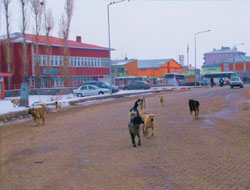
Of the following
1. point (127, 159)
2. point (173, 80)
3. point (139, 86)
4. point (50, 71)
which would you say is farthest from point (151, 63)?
point (127, 159)

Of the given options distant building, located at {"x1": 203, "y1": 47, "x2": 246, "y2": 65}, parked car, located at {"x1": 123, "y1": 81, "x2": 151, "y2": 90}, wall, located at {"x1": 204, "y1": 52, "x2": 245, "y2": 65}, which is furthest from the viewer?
wall, located at {"x1": 204, "y1": 52, "x2": 245, "y2": 65}

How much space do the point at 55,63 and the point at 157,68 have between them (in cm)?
5122

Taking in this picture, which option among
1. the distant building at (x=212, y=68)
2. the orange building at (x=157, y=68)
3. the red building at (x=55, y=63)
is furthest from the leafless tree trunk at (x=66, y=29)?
the distant building at (x=212, y=68)

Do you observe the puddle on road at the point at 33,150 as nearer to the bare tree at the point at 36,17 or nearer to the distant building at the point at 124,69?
the bare tree at the point at 36,17

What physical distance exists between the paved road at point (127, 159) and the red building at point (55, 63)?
37.9m

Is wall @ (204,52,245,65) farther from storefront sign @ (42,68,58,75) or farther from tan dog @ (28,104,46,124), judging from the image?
tan dog @ (28,104,46,124)

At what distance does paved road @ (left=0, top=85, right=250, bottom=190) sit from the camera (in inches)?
247

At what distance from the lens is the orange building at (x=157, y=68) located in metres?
101

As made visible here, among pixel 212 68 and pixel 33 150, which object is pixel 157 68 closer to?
pixel 212 68

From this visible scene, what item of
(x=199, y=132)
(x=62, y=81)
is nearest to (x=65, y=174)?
(x=199, y=132)

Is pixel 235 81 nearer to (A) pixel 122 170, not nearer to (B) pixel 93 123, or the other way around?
(B) pixel 93 123

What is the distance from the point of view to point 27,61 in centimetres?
4922

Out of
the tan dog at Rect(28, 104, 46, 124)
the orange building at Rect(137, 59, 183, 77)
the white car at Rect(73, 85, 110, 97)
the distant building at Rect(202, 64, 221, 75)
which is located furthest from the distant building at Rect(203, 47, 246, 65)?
the tan dog at Rect(28, 104, 46, 124)

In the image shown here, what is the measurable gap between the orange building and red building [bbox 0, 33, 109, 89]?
39737 mm
